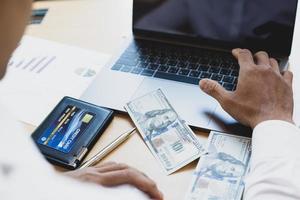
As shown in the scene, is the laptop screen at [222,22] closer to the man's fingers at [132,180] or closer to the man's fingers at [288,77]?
the man's fingers at [288,77]

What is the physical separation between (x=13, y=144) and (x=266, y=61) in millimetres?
648

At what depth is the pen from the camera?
917 mm

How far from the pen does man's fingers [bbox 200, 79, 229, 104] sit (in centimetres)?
16

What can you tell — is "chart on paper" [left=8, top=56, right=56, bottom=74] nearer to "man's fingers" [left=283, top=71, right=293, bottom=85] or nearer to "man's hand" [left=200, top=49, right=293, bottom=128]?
"man's hand" [left=200, top=49, right=293, bottom=128]

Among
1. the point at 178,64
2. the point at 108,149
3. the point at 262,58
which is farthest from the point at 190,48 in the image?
the point at 108,149

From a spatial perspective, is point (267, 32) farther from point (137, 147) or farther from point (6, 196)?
point (6, 196)

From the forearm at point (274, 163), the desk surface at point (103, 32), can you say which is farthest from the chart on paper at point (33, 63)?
the forearm at point (274, 163)

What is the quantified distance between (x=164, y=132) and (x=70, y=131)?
0.18 m

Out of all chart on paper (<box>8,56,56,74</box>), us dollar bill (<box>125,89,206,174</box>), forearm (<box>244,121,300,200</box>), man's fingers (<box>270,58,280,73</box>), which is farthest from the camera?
chart on paper (<box>8,56,56,74</box>)

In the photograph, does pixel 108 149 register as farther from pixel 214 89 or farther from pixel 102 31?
pixel 102 31

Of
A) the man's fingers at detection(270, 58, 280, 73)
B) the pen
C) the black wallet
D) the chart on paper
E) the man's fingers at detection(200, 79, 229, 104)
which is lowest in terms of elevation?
the chart on paper

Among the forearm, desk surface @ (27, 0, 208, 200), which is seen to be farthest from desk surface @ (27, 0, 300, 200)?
the forearm

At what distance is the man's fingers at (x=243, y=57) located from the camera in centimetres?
104

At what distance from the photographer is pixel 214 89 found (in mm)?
987
